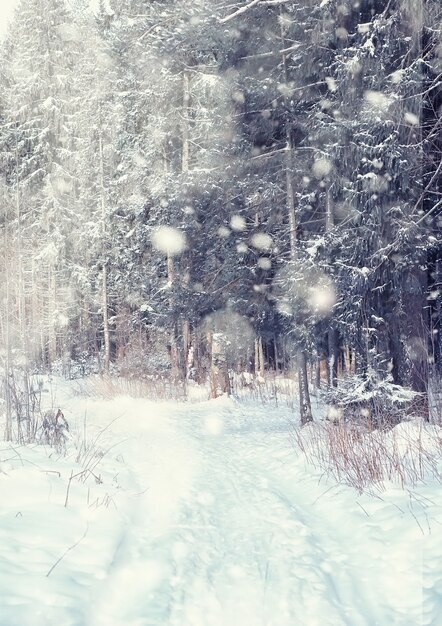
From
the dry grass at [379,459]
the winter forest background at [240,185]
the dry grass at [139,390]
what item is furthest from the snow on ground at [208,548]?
the dry grass at [139,390]

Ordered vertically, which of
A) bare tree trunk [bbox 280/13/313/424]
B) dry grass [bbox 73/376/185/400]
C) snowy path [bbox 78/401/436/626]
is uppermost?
bare tree trunk [bbox 280/13/313/424]

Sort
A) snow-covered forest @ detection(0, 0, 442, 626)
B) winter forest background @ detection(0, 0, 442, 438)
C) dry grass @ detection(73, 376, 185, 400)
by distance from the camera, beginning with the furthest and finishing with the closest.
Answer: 1. dry grass @ detection(73, 376, 185, 400)
2. winter forest background @ detection(0, 0, 442, 438)
3. snow-covered forest @ detection(0, 0, 442, 626)

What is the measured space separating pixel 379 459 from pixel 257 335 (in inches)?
352

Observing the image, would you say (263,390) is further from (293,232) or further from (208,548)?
(208,548)

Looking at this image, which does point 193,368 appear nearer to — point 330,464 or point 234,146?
point 234,146

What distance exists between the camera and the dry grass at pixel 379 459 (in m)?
4.66

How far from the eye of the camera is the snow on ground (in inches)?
103

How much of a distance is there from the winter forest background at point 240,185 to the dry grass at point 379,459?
1326 mm

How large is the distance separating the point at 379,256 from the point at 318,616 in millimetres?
5762

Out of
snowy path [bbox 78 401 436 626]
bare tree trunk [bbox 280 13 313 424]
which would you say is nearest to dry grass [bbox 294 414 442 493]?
snowy path [bbox 78 401 436 626]

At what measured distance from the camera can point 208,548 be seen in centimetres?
351

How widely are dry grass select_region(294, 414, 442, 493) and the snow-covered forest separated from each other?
38mm

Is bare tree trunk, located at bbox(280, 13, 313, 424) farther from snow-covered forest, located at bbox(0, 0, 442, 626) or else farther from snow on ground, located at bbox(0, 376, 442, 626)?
snow on ground, located at bbox(0, 376, 442, 626)

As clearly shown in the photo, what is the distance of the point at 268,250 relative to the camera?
41.2 ft
